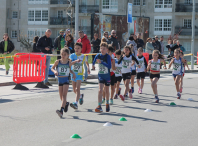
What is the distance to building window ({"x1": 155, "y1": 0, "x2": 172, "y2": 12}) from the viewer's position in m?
→ 54.5

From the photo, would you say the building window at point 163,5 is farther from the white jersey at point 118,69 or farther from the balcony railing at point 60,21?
the white jersey at point 118,69

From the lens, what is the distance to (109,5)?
5603 cm

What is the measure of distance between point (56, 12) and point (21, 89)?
1869 inches

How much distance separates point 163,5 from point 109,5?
7676 millimetres

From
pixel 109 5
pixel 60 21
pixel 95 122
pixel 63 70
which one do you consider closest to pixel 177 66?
pixel 63 70

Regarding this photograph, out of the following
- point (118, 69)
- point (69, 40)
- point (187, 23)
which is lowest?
point (118, 69)

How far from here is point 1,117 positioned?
866 cm

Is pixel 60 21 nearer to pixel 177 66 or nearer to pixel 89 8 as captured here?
pixel 89 8

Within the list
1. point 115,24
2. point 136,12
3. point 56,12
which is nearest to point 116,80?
point 115,24

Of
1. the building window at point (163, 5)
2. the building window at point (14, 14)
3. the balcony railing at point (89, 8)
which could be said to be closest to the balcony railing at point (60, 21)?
the balcony railing at point (89, 8)

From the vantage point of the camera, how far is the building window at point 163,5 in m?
54.5

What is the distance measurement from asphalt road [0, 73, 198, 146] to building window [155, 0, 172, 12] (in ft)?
143

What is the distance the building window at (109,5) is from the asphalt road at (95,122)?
44.3 metres

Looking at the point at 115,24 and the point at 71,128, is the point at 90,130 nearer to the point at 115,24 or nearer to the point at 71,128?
the point at 71,128
